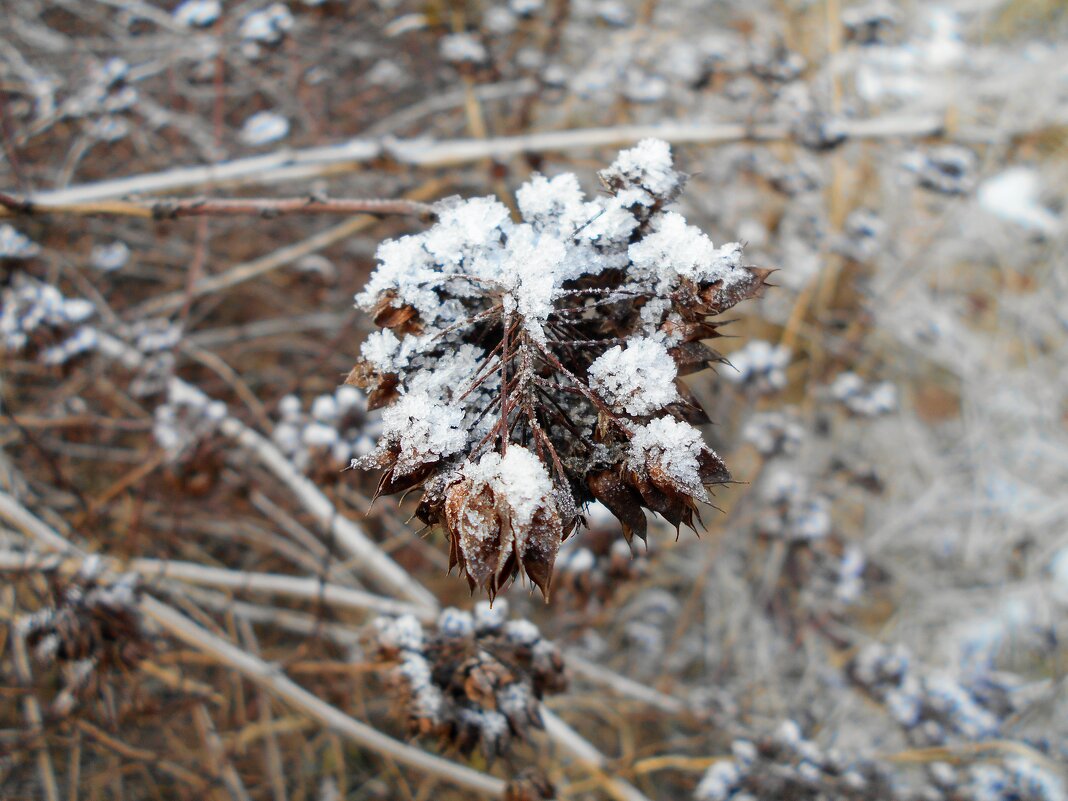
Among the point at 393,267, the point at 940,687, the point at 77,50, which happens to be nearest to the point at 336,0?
the point at 77,50

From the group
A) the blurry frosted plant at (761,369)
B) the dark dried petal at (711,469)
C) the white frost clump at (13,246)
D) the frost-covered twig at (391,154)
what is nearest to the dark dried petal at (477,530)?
the dark dried petal at (711,469)

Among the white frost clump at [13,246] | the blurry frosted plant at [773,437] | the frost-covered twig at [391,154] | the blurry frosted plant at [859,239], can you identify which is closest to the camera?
the frost-covered twig at [391,154]

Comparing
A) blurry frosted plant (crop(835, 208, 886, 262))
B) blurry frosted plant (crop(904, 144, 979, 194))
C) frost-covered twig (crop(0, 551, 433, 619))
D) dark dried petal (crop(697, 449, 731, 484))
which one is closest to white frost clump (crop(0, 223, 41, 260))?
frost-covered twig (crop(0, 551, 433, 619))

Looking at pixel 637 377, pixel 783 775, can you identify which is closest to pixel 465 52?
pixel 637 377

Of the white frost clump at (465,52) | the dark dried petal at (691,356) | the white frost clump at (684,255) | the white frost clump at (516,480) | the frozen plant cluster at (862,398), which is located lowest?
the white frost clump at (516,480)

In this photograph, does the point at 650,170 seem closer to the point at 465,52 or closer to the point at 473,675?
the point at 473,675

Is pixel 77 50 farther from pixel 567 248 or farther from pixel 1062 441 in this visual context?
pixel 1062 441

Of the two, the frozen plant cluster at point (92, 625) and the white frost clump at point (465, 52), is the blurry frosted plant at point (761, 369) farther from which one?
the frozen plant cluster at point (92, 625)
